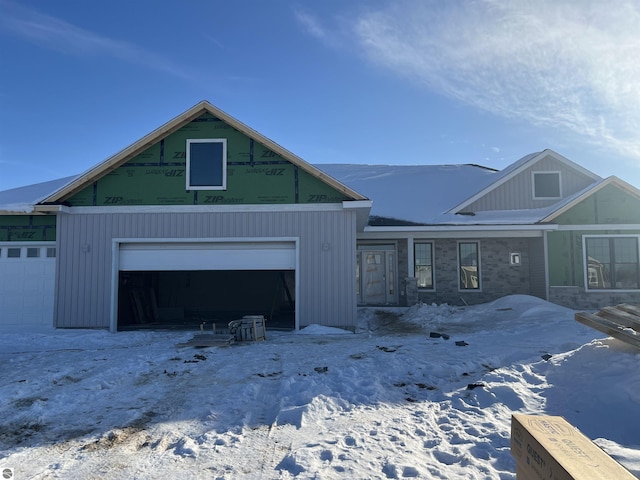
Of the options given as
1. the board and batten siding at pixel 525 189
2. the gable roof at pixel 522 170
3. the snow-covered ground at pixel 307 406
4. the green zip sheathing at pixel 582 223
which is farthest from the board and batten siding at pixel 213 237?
the green zip sheathing at pixel 582 223

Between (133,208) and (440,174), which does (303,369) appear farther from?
(440,174)

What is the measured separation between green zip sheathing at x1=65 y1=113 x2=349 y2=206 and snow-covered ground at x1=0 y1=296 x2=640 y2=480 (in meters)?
4.47

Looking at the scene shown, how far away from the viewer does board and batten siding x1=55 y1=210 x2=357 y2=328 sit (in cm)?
1197

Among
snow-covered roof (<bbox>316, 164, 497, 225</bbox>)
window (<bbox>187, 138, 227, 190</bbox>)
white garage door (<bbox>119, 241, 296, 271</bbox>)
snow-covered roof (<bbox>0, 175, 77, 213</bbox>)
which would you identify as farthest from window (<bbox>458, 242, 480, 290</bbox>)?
snow-covered roof (<bbox>0, 175, 77, 213</bbox>)

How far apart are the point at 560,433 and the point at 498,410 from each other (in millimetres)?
3187

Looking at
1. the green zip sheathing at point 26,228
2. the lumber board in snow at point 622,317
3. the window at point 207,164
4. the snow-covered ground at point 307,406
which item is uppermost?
the window at point 207,164

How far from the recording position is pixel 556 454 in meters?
1.88

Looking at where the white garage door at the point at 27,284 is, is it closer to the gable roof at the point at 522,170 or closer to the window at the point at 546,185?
the gable roof at the point at 522,170

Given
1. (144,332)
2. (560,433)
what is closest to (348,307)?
(144,332)

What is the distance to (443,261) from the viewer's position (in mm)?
17328

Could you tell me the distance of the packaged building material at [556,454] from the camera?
176 cm

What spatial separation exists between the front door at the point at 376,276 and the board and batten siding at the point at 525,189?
3810 mm

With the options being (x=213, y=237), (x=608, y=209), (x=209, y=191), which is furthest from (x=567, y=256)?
(x=209, y=191)

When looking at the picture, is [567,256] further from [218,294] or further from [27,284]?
[27,284]
